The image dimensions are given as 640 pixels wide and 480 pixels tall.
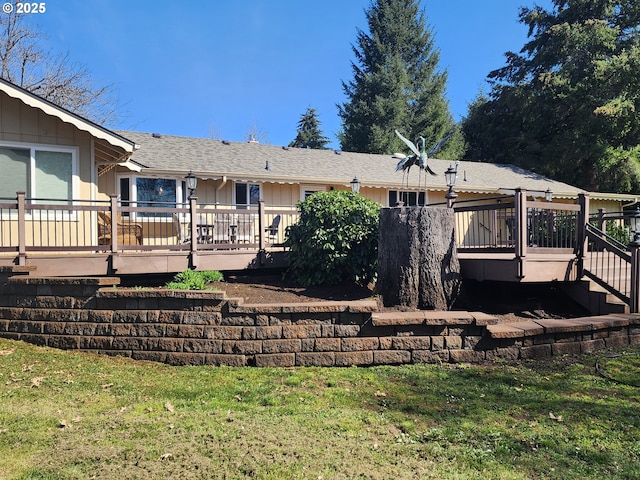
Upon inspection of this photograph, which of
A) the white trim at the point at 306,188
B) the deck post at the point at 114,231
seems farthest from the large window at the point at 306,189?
the deck post at the point at 114,231

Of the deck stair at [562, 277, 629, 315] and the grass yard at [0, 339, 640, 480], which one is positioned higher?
the deck stair at [562, 277, 629, 315]

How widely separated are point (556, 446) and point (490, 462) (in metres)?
0.62

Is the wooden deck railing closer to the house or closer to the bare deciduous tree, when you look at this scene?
the house

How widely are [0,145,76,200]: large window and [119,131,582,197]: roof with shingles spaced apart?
3204 millimetres

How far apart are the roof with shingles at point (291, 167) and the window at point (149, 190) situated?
0.40 meters

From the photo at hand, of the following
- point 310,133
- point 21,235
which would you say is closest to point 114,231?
point 21,235

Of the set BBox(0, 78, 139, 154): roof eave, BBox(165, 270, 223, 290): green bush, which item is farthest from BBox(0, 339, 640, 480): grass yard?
BBox(0, 78, 139, 154): roof eave

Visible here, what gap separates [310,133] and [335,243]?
31747 mm

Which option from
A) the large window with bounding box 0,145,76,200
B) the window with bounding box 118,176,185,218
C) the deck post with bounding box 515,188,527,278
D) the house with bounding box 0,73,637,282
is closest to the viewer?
the deck post with bounding box 515,188,527,278

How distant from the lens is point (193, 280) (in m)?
6.25

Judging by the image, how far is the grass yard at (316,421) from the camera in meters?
2.83

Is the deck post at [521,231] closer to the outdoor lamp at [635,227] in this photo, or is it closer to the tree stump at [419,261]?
the tree stump at [419,261]

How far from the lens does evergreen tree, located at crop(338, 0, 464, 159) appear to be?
96.7ft

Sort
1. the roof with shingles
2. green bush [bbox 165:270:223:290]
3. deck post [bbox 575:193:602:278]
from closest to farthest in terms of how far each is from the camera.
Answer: green bush [bbox 165:270:223:290]
deck post [bbox 575:193:602:278]
the roof with shingles
